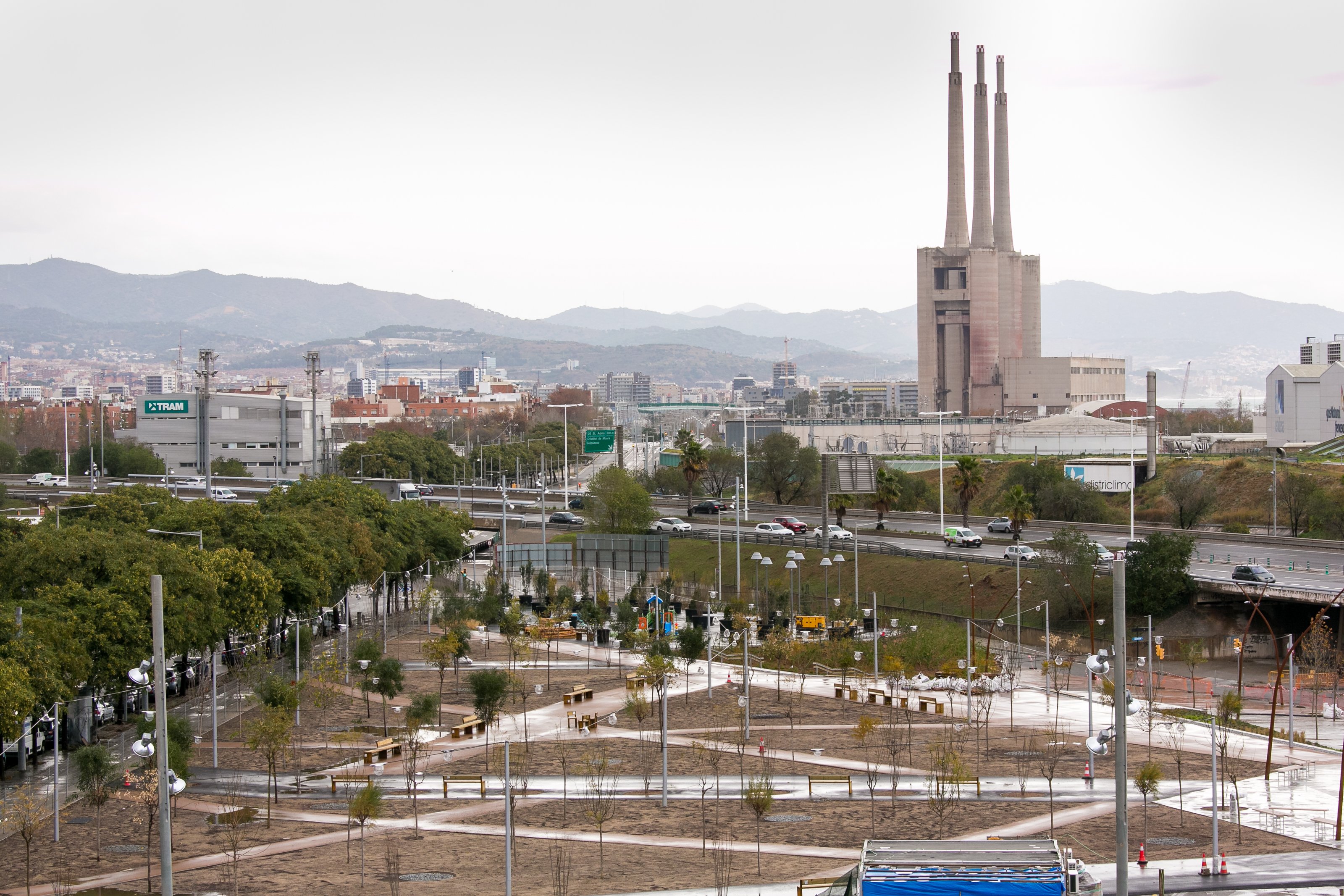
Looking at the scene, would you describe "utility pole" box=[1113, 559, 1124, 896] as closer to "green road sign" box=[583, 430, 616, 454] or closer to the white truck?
the white truck

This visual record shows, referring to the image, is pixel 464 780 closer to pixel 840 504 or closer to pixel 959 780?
pixel 959 780

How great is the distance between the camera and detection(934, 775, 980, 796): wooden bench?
33.5 m

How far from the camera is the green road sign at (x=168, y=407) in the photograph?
14638 centimetres

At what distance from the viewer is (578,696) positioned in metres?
50.6

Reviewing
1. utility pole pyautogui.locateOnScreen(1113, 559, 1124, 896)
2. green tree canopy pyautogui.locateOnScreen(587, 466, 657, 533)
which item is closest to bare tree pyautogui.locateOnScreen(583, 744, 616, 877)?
utility pole pyautogui.locateOnScreen(1113, 559, 1124, 896)

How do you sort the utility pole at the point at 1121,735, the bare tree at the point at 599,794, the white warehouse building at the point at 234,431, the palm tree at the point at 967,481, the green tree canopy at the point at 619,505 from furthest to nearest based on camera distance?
the white warehouse building at the point at 234,431, the green tree canopy at the point at 619,505, the palm tree at the point at 967,481, the bare tree at the point at 599,794, the utility pole at the point at 1121,735

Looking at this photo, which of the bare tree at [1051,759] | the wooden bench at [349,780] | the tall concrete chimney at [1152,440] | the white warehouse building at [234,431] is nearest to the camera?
the bare tree at [1051,759]

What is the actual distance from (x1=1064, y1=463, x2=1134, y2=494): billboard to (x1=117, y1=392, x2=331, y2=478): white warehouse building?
79975mm

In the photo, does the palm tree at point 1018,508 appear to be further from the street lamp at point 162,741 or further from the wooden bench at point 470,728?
the street lamp at point 162,741

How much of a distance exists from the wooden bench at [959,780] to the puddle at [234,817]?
1692cm

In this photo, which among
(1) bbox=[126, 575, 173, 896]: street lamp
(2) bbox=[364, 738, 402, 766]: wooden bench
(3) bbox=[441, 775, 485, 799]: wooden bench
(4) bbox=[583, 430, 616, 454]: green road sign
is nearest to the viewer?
(1) bbox=[126, 575, 173, 896]: street lamp

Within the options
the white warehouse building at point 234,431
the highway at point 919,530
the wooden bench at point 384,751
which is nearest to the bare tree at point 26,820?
the wooden bench at point 384,751

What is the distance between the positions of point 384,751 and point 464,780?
463 cm

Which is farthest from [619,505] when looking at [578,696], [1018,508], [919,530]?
[578,696]
